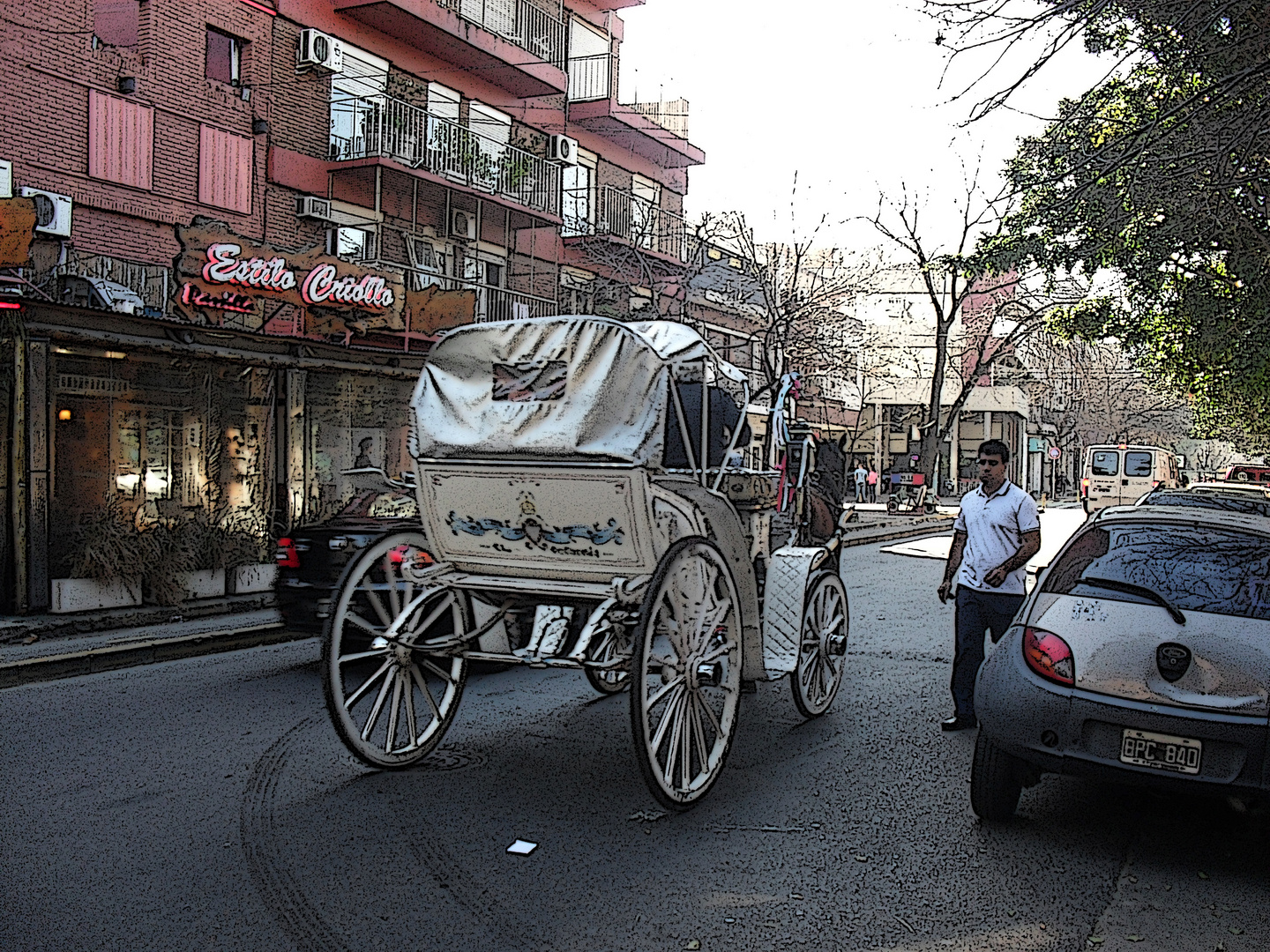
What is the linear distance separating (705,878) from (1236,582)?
9.69 feet

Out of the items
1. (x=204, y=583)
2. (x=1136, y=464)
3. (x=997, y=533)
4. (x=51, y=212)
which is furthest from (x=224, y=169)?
(x=1136, y=464)

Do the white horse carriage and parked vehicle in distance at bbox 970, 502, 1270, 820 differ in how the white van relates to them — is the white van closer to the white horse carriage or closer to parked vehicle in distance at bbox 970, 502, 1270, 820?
Result: parked vehicle in distance at bbox 970, 502, 1270, 820

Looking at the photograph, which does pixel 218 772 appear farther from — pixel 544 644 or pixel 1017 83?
pixel 1017 83

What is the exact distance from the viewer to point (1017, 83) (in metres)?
6.44

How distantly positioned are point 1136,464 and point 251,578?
31.9 metres

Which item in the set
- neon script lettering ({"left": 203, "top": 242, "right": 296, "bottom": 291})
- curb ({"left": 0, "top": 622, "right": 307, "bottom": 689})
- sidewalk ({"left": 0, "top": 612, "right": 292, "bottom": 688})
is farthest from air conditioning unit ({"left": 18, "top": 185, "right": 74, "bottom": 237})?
curb ({"left": 0, "top": 622, "right": 307, "bottom": 689})

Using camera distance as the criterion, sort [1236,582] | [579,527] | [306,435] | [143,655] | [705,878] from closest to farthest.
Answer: [705,878] → [1236,582] → [579,527] → [143,655] → [306,435]

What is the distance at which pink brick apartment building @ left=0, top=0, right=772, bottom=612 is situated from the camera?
13.3 metres

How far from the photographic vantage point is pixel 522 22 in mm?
26391

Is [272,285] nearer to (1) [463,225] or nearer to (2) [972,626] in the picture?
(1) [463,225]

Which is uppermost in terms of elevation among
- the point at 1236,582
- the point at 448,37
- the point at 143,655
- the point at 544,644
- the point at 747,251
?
the point at 448,37

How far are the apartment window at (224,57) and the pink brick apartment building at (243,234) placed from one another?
0.04 meters

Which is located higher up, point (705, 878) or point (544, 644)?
point (544, 644)

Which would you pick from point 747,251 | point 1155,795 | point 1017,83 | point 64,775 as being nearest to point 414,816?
point 64,775
